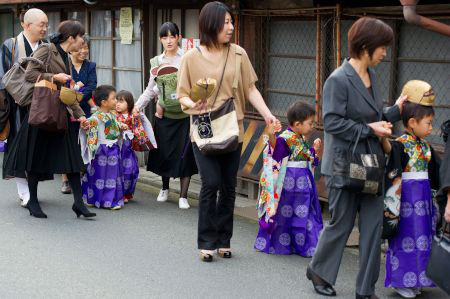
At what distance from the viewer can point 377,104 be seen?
5.20 metres

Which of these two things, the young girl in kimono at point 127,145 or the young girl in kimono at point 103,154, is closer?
the young girl in kimono at point 103,154

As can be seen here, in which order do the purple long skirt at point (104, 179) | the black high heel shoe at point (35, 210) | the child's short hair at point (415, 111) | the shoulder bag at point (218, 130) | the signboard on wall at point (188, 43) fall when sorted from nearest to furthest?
the child's short hair at point (415, 111)
the shoulder bag at point (218, 130)
the black high heel shoe at point (35, 210)
the purple long skirt at point (104, 179)
the signboard on wall at point (188, 43)

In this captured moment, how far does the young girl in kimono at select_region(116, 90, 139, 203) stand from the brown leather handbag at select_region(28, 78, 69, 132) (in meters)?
1.34

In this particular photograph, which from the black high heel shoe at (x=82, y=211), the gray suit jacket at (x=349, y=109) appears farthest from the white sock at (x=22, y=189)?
the gray suit jacket at (x=349, y=109)

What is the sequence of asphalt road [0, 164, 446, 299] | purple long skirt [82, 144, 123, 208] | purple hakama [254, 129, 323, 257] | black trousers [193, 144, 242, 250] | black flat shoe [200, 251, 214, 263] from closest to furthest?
asphalt road [0, 164, 446, 299]
black trousers [193, 144, 242, 250]
black flat shoe [200, 251, 214, 263]
purple hakama [254, 129, 323, 257]
purple long skirt [82, 144, 123, 208]

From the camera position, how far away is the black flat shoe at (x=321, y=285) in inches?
219

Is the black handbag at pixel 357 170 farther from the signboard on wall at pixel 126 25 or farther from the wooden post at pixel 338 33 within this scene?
the signboard on wall at pixel 126 25

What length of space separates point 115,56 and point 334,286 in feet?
23.7

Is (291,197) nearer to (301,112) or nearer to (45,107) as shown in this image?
(301,112)

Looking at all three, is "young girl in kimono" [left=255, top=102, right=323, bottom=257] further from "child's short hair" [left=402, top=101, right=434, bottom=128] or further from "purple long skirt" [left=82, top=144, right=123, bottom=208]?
"purple long skirt" [left=82, top=144, right=123, bottom=208]

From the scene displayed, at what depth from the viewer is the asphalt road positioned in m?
5.72

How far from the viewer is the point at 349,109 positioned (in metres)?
5.15

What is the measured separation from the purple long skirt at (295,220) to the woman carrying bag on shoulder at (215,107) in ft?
1.56

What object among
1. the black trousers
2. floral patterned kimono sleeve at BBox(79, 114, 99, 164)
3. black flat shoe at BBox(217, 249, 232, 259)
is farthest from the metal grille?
black flat shoe at BBox(217, 249, 232, 259)
